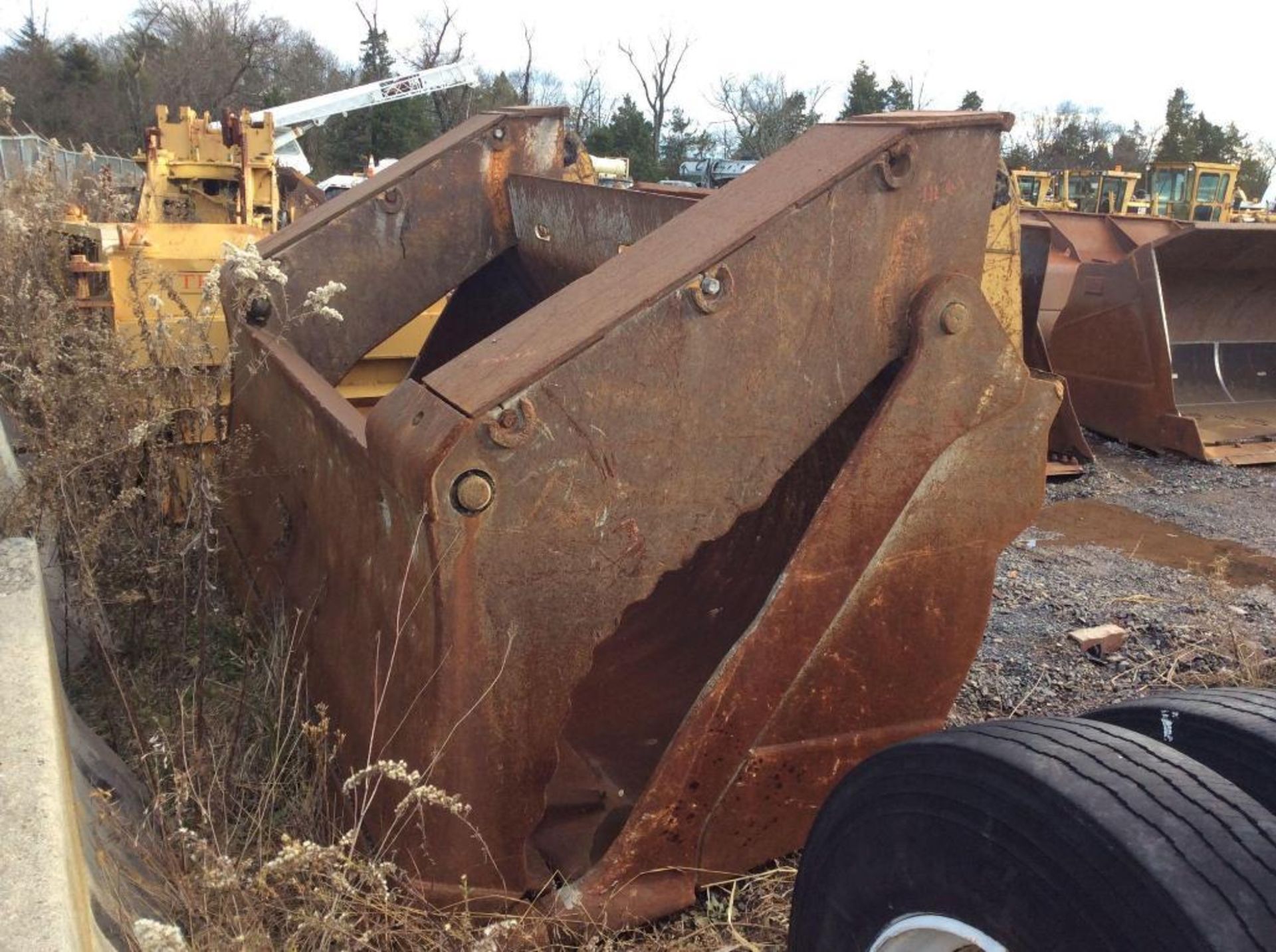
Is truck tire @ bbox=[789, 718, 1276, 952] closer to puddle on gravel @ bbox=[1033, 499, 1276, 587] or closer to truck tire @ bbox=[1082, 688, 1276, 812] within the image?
truck tire @ bbox=[1082, 688, 1276, 812]

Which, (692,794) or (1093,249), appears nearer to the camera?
(692,794)

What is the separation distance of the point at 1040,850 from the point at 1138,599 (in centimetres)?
322

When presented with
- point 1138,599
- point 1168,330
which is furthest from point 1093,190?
point 1138,599

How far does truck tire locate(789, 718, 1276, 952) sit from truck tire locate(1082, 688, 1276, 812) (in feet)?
0.97

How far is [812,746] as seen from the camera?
2.13 m

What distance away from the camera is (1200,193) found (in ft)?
72.6

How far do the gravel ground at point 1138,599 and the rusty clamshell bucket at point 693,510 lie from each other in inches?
47.0

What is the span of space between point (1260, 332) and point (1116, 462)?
6.92 feet

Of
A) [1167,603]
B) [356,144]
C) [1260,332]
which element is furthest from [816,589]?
[356,144]

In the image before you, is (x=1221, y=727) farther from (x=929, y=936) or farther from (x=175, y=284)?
(x=175, y=284)

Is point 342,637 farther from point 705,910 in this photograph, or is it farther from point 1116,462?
point 1116,462

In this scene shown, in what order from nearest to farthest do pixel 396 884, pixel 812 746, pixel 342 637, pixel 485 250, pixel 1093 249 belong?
pixel 396 884 < pixel 812 746 < pixel 342 637 < pixel 485 250 < pixel 1093 249

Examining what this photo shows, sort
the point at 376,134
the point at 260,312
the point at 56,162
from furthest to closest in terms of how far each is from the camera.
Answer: the point at 376,134
the point at 56,162
the point at 260,312

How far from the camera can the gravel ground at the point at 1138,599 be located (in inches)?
134
